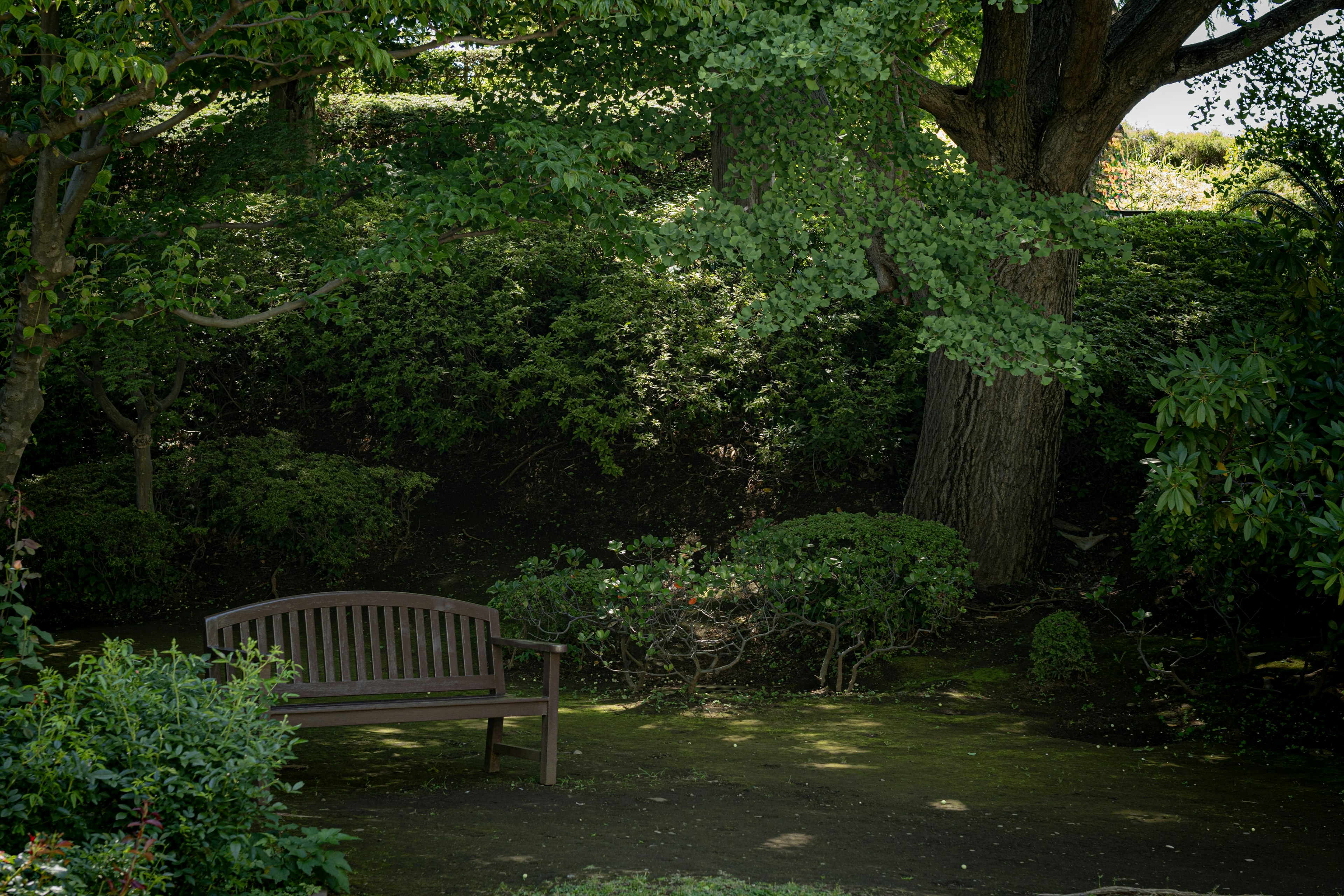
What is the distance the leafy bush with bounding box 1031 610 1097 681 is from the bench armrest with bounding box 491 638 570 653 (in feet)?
13.0

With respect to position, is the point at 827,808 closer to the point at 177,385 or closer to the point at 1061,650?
the point at 1061,650

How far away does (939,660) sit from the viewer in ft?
27.2

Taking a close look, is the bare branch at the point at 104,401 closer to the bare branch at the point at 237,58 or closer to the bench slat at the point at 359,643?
the bare branch at the point at 237,58

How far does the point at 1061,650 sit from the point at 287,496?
22.8 ft

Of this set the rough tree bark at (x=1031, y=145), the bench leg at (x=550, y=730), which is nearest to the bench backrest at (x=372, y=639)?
the bench leg at (x=550, y=730)

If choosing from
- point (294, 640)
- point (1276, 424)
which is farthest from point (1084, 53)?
point (294, 640)

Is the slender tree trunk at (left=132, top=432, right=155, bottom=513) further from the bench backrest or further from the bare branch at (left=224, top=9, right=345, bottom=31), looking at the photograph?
the bare branch at (left=224, top=9, right=345, bottom=31)

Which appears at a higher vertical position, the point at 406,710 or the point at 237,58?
the point at 237,58

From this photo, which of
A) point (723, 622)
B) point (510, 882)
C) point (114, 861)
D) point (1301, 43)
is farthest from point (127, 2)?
point (1301, 43)

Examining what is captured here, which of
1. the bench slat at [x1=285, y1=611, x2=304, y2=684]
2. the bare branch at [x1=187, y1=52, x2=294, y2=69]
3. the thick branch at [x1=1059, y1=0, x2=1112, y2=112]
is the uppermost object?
the thick branch at [x1=1059, y1=0, x2=1112, y2=112]

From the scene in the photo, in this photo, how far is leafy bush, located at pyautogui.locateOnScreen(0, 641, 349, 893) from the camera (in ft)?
9.59

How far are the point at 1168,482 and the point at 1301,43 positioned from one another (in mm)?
7142

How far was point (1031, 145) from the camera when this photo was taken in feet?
27.9

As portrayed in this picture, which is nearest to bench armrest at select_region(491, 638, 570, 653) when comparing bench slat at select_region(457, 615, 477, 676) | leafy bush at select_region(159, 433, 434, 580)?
bench slat at select_region(457, 615, 477, 676)
